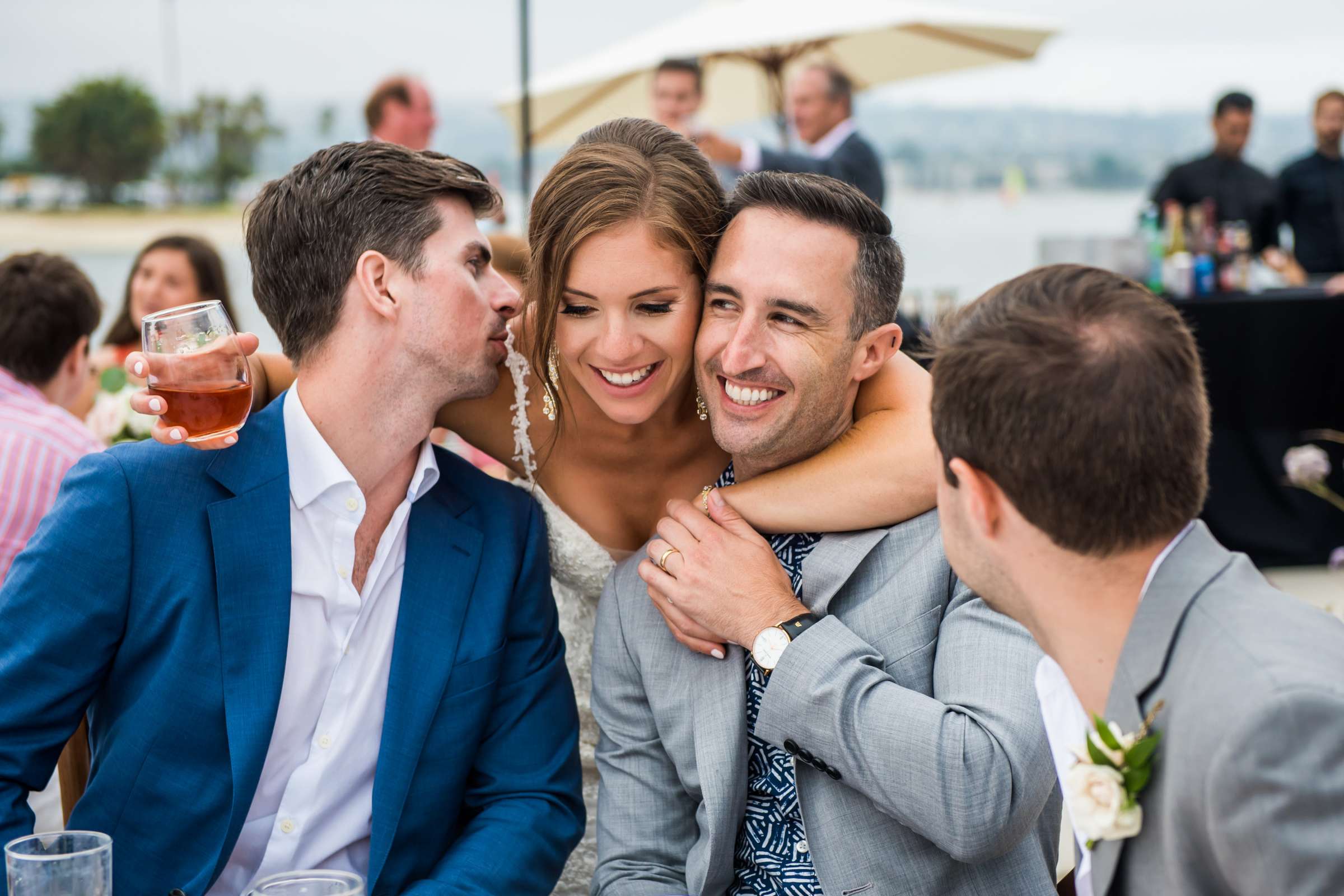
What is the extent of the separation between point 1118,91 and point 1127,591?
40.0ft

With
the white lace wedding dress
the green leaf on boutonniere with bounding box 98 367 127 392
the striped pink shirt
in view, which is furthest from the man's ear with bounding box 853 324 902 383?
the green leaf on boutonniere with bounding box 98 367 127 392

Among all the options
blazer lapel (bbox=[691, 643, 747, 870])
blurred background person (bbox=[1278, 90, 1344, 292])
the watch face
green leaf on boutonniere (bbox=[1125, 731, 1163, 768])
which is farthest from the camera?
blurred background person (bbox=[1278, 90, 1344, 292])

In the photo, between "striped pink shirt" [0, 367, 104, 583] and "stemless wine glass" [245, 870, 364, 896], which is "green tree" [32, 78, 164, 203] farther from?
"stemless wine glass" [245, 870, 364, 896]

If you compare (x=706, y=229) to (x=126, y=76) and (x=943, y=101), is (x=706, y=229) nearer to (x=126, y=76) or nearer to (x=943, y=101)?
(x=126, y=76)

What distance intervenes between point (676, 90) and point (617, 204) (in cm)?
503

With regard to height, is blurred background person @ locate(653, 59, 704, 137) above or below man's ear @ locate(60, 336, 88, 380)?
above

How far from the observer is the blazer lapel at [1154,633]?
1214 mm


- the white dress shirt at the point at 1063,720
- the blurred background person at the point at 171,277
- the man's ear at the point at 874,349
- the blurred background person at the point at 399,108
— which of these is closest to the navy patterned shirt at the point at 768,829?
the man's ear at the point at 874,349

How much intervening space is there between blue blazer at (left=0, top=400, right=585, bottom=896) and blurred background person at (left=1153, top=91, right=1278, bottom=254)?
7.63m

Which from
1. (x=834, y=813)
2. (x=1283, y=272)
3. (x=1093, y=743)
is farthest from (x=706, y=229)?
(x=1283, y=272)

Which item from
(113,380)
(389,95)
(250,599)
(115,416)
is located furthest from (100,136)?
(250,599)

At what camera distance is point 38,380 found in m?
3.13

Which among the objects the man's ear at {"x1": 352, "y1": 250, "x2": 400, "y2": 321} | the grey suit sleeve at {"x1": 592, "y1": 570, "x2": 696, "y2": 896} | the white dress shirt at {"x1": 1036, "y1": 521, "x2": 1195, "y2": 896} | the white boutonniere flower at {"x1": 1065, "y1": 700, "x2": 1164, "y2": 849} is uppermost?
the man's ear at {"x1": 352, "y1": 250, "x2": 400, "y2": 321}

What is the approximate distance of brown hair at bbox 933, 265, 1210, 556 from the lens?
1.22 metres
